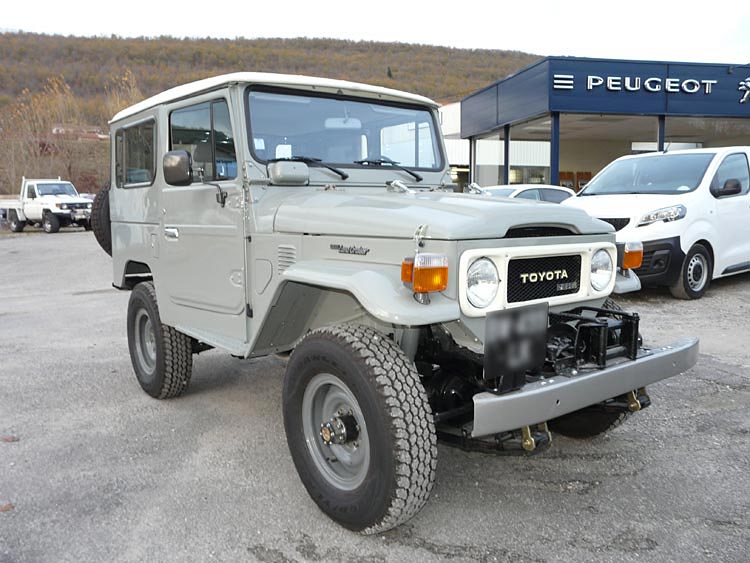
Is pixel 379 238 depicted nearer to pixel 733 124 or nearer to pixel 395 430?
pixel 395 430

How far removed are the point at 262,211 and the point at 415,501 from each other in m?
1.79

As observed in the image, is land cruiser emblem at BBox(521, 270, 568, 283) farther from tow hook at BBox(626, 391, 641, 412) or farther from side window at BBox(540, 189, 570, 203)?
side window at BBox(540, 189, 570, 203)

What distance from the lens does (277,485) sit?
3439 millimetres

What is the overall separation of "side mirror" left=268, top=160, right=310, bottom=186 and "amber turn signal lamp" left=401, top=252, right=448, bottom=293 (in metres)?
1.20

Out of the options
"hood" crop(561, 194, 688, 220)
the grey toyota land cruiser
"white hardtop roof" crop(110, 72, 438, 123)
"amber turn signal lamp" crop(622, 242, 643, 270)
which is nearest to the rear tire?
"hood" crop(561, 194, 688, 220)

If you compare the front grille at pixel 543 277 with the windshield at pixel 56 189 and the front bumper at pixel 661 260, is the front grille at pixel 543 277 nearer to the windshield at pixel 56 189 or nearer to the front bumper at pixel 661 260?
the front bumper at pixel 661 260

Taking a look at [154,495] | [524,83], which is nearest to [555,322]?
[154,495]

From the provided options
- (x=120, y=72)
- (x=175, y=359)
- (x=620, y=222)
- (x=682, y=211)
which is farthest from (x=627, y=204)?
(x=120, y=72)

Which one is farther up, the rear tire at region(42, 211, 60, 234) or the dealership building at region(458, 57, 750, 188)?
the dealership building at region(458, 57, 750, 188)

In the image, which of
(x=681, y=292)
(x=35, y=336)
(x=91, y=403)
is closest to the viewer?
(x=91, y=403)

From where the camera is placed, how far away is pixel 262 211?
3.59 meters

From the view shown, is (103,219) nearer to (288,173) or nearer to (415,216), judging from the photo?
(288,173)

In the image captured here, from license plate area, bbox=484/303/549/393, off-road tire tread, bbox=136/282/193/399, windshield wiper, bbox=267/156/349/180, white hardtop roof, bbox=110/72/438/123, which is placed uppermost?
white hardtop roof, bbox=110/72/438/123

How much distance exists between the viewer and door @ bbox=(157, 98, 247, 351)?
3783mm
